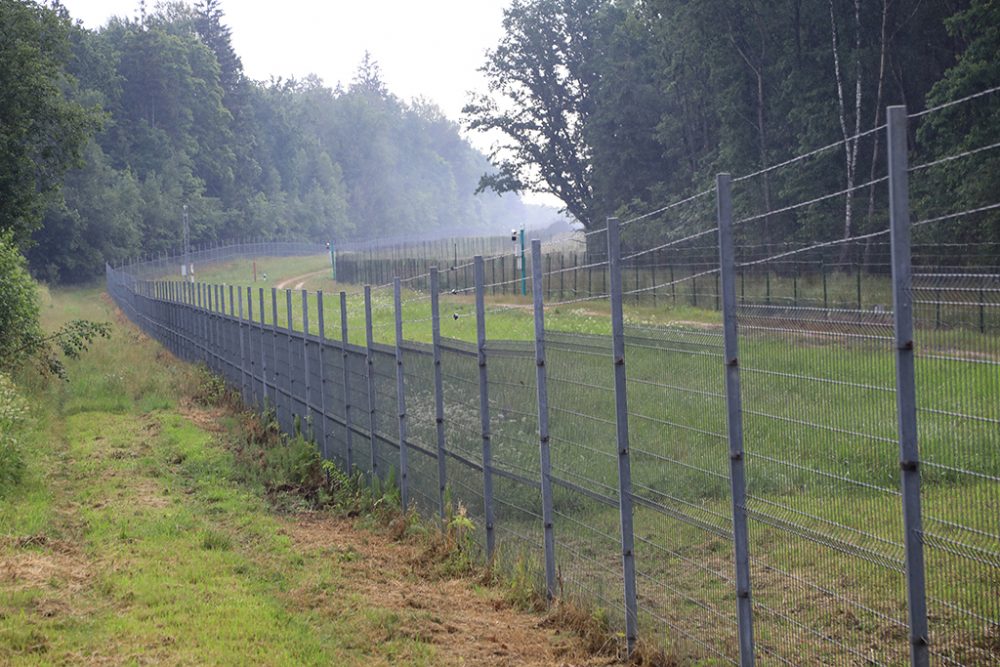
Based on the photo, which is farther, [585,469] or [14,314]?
[14,314]

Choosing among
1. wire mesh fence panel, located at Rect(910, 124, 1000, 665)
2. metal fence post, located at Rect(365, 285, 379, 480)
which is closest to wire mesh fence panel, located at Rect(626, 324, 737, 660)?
wire mesh fence panel, located at Rect(910, 124, 1000, 665)

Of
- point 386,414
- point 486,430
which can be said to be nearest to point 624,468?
point 486,430

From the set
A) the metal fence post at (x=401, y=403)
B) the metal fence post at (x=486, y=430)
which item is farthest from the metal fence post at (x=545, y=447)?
the metal fence post at (x=401, y=403)

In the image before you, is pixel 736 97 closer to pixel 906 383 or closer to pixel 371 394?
pixel 371 394

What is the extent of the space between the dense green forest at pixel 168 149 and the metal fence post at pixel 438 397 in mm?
23376

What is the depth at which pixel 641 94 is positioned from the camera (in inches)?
2427

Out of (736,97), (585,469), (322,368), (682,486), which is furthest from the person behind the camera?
(736,97)

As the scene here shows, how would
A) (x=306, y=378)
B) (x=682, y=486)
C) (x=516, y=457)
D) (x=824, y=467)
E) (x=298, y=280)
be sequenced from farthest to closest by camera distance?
(x=298, y=280) → (x=306, y=378) → (x=516, y=457) → (x=682, y=486) → (x=824, y=467)

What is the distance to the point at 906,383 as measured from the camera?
14.0 feet

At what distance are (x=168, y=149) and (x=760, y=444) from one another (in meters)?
102

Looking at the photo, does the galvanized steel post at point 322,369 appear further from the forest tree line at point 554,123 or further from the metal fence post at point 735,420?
the metal fence post at point 735,420

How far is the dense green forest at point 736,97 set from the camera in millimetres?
28094

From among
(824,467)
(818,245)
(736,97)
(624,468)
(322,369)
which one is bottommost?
(624,468)

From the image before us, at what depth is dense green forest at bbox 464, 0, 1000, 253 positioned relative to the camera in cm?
2809
